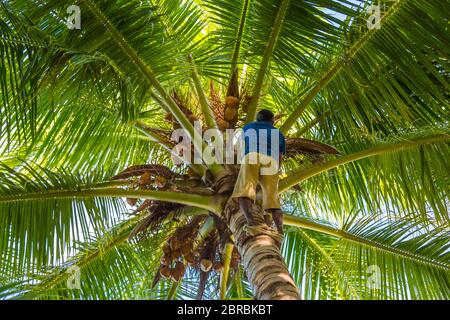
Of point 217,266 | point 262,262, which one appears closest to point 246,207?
point 262,262

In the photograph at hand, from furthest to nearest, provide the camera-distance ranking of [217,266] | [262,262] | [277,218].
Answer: [217,266], [277,218], [262,262]

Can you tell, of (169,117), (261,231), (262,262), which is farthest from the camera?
(169,117)

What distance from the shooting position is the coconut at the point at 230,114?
476 cm

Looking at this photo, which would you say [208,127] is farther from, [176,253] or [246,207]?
[246,207]

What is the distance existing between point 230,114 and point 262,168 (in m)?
0.98

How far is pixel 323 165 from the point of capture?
4250 mm

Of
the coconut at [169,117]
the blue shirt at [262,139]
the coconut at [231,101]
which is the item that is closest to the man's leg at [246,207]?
the blue shirt at [262,139]

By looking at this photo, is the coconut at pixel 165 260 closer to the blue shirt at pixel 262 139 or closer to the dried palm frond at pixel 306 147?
the blue shirt at pixel 262 139

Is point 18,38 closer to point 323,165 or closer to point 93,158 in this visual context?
point 93,158

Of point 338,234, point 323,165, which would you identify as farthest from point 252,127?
point 338,234

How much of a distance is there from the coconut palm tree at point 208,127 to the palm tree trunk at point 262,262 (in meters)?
0.02

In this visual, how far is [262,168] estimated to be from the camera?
3893 mm
